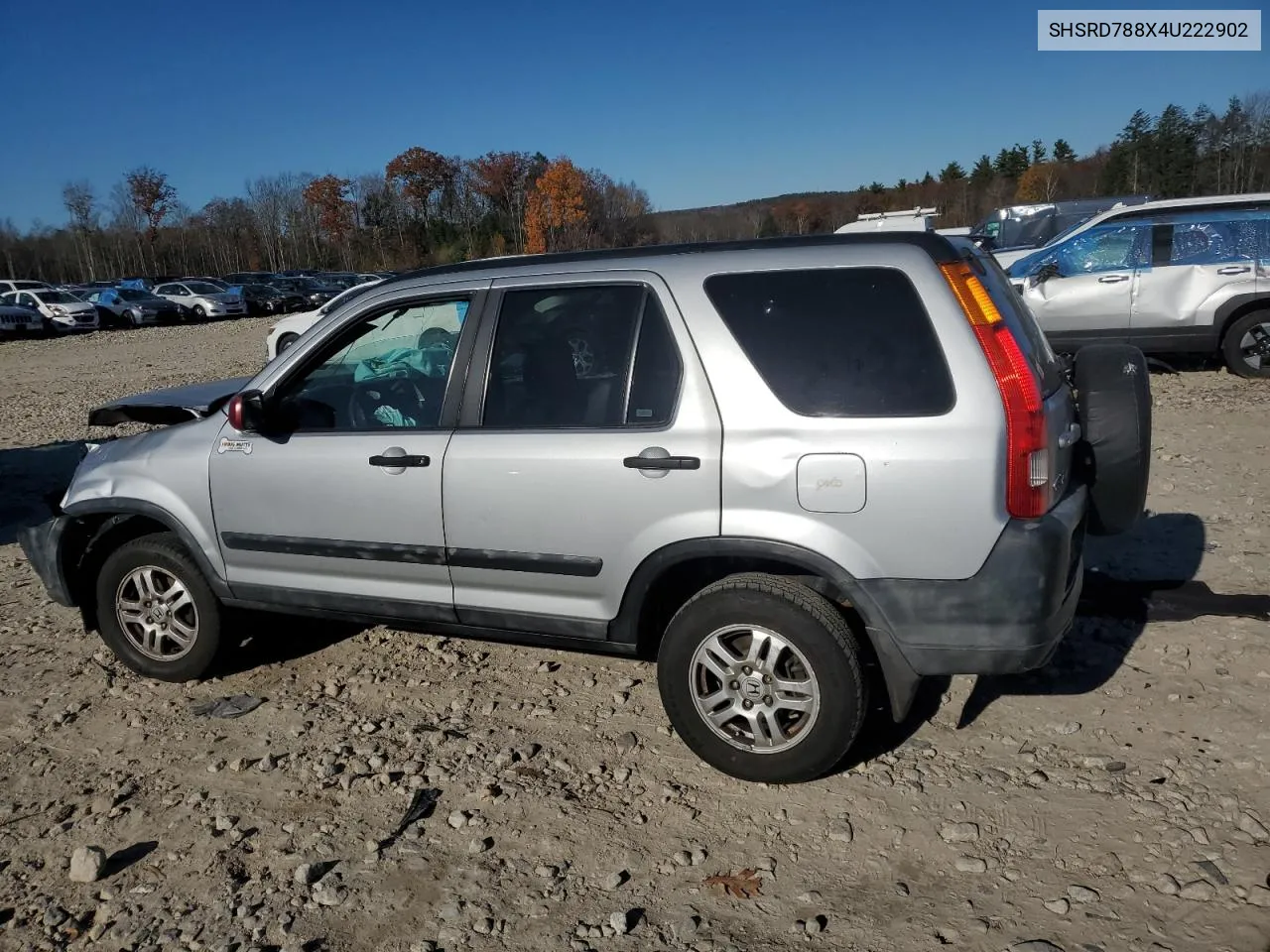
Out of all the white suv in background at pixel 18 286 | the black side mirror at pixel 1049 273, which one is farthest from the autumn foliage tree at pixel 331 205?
the black side mirror at pixel 1049 273

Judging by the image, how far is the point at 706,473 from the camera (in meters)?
3.29

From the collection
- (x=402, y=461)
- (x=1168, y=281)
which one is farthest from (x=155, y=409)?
(x=1168, y=281)

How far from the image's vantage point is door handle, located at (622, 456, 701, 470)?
330cm

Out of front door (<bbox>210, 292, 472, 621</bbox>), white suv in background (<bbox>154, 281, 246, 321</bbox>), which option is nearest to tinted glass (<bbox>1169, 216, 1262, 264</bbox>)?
front door (<bbox>210, 292, 472, 621</bbox>)

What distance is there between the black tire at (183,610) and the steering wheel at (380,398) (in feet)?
3.44

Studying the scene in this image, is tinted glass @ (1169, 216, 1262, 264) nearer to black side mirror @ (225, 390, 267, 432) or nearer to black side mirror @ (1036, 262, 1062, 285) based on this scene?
black side mirror @ (1036, 262, 1062, 285)

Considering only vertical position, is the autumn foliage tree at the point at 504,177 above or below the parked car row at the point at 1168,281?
above

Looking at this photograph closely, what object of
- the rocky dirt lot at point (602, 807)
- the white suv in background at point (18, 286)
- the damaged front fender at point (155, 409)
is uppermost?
the white suv in background at point (18, 286)

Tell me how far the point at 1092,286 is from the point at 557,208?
53106 mm

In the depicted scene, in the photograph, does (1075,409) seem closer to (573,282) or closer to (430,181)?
(573,282)

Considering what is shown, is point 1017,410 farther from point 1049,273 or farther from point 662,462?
point 1049,273

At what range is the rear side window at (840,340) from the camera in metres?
3.10

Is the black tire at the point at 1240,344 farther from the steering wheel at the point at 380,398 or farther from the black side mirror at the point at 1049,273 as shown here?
the steering wheel at the point at 380,398

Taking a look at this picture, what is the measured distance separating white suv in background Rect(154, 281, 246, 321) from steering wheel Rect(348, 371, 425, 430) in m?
33.0
